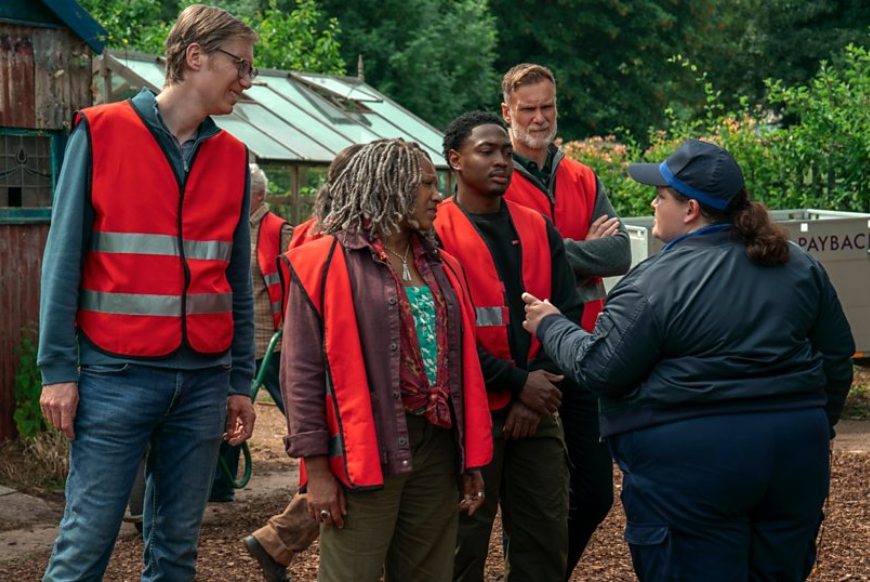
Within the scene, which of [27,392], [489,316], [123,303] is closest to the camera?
[123,303]

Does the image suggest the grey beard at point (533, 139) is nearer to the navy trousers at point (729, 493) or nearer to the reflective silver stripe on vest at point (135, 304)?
the navy trousers at point (729, 493)

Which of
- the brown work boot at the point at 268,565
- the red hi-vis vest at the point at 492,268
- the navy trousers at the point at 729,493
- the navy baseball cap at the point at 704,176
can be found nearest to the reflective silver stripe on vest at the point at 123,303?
the red hi-vis vest at the point at 492,268

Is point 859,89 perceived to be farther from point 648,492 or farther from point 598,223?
point 648,492

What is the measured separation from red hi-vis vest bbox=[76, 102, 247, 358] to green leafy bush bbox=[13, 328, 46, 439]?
4786 mm

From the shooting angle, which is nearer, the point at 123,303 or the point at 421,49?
the point at 123,303

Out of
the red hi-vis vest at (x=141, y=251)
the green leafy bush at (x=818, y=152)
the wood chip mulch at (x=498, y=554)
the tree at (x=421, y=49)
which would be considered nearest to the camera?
the red hi-vis vest at (x=141, y=251)

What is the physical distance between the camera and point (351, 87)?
17562mm

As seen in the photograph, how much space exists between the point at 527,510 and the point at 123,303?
1757mm

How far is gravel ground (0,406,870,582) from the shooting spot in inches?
240

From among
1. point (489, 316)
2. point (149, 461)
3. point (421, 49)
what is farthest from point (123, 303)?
point (421, 49)

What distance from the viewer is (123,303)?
387 centimetres

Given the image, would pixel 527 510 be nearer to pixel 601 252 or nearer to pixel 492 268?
pixel 492 268

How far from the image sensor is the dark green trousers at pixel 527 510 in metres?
4.70

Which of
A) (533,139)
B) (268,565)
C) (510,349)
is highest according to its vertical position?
(533,139)
